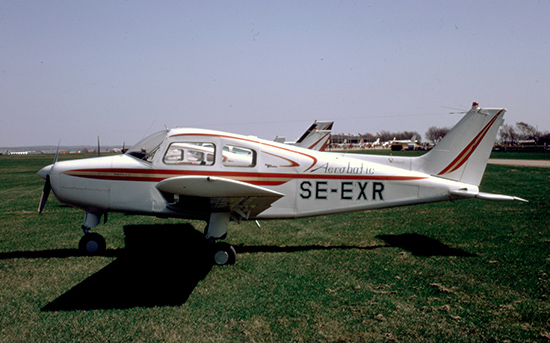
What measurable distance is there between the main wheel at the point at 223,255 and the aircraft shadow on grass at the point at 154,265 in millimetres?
229

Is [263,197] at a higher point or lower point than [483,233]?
higher

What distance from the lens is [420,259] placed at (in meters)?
7.30

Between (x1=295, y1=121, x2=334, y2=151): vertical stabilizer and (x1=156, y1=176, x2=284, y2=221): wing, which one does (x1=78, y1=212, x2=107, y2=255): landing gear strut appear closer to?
(x1=156, y1=176, x2=284, y2=221): wing

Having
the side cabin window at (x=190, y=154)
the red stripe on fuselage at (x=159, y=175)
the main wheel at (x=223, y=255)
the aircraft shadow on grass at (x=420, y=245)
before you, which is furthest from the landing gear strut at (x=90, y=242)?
the aircraft shadow on grass at (x=420, y=245)

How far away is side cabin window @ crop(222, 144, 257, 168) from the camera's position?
24.3 ft

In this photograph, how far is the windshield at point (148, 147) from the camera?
7.44 meters

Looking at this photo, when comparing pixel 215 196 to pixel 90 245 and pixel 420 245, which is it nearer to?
pixel 90 245

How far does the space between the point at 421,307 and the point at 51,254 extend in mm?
7039

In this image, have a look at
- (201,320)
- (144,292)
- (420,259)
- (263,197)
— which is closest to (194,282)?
(144,292)

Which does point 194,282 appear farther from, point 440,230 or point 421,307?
point 440,230

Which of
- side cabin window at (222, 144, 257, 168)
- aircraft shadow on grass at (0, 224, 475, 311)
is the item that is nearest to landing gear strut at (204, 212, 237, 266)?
aircraft shadow on grass at (0, 224, 475, 311)

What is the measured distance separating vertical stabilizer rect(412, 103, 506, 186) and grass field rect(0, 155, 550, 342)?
1.61m

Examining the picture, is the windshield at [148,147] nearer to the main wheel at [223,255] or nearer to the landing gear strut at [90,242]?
the landing gear strut at [90,242]

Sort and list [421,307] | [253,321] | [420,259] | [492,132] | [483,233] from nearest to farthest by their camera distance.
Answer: [253,321] < [421,307] < [420,259] < [492,132] < [483,233]
